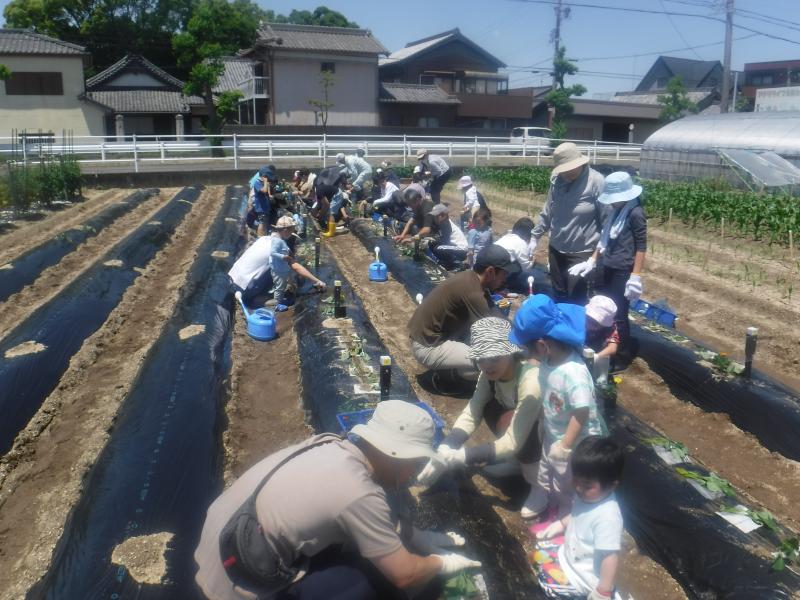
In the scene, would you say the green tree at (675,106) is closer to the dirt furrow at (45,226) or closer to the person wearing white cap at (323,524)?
the dirt furrow at (45,226)

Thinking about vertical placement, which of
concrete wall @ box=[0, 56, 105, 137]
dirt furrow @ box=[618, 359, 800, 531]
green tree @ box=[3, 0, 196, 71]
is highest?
green tree @ box=[3, 0, 196, 71]

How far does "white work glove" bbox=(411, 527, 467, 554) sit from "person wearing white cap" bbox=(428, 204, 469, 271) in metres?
5.64

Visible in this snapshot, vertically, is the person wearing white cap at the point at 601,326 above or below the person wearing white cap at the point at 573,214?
below

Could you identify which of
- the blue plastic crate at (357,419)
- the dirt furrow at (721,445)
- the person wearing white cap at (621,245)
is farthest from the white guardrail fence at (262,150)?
the dirt furrow at (721,445)

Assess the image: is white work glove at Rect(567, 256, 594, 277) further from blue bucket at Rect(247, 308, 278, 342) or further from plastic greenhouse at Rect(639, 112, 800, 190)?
plastic greenhouse at Rect(639, 112, 800, 190)

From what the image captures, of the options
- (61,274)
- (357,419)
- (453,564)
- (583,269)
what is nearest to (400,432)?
(453,564)

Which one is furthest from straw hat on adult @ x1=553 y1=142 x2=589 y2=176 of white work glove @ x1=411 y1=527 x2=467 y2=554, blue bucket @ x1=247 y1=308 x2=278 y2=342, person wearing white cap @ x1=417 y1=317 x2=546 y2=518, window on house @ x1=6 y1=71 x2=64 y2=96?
window on house @ x1=6 y1=71 x2=64 y2=96

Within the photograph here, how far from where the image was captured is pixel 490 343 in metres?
3.38

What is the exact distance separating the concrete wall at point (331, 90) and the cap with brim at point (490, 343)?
28.1 meters

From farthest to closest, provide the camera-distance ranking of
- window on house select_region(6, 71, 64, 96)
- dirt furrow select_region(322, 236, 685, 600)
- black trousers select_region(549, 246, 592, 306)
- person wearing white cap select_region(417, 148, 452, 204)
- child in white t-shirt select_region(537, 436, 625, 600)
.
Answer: window on house select_region(6, 71, 64, 96)
person wearing white cap select_region(417, 148, 452, 204)
black trousers select_region(549, 246, 592, 306)
dirt furrow select_region(322, 236, 685, 600)
child in white t-shirt select_region(537, 436, 625, 600)

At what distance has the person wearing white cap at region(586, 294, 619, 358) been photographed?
4996mm

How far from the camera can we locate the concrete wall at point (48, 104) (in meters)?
27.4

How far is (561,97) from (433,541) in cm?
3470

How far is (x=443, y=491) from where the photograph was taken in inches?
139
